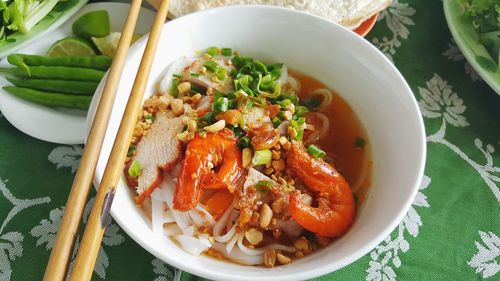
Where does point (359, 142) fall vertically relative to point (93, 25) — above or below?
above

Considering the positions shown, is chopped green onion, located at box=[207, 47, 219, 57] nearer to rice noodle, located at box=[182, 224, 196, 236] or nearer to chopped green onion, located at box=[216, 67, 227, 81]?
chopped green onion, located at box=[216, 67, 227, 81]

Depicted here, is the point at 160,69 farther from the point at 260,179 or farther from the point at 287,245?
the point at 287,245

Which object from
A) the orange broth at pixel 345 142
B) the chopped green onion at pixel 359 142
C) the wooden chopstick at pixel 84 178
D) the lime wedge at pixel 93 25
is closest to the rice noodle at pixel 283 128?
the orange broth at pixel 345 142

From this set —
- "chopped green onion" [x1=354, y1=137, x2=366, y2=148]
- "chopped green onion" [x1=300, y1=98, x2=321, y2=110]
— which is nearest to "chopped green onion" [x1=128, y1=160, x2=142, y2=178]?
"chopped green onion" [x1=300, y1=98, x2=321, y2=110]

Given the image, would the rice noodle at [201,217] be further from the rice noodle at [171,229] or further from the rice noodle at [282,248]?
the rice noodle at [282,248]

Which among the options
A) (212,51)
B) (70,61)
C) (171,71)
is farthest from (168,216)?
(70,61)

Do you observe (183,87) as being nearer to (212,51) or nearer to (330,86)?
(212,51)

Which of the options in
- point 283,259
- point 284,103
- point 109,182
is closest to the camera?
point 109,182
